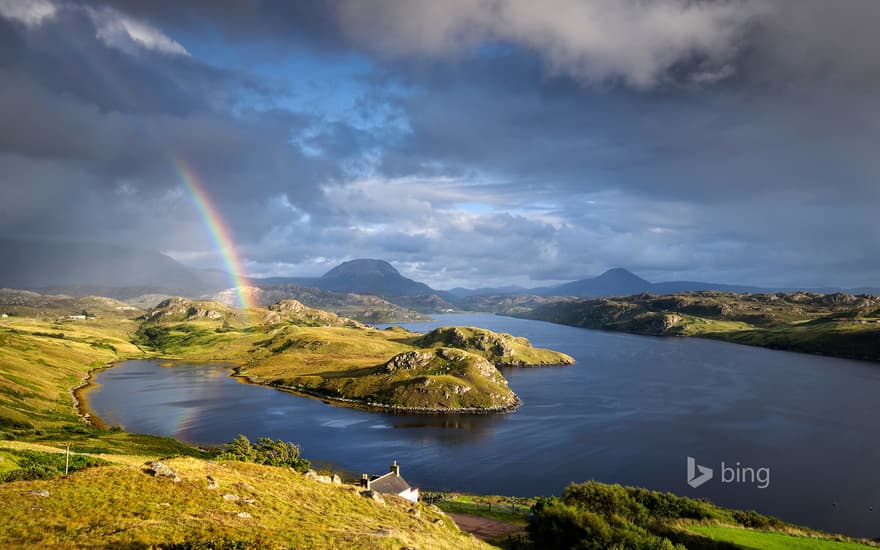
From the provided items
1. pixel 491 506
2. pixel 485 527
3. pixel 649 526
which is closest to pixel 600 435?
pixel 491 506

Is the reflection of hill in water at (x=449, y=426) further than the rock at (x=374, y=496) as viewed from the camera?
Yes

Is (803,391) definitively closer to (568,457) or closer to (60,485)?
(568,457)

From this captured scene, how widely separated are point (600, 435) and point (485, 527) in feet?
250

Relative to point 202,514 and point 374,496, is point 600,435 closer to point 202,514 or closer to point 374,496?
point 374,496

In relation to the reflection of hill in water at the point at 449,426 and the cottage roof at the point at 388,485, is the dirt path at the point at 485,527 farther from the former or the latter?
the reflection of hill in water at the point at 449,426

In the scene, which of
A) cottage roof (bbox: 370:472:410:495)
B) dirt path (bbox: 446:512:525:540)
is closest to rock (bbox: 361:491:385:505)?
cottage roof (bbox: 370:472:410:495)

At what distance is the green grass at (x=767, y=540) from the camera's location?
4116cm

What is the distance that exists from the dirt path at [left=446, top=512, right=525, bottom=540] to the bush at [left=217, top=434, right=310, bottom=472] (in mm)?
26297

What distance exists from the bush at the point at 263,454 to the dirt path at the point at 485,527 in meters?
26.3

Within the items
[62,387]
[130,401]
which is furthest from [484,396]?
[62,387]

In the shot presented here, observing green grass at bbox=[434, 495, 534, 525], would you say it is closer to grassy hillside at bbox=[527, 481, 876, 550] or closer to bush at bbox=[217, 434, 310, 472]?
grassy hillside at bbox=[527, 481, 876, 550]

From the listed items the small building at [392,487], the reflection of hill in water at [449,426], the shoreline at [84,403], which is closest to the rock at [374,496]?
the small building at [392,487]

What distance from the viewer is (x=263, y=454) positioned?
82812 millimetres

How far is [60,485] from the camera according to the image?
33594 millimetres
